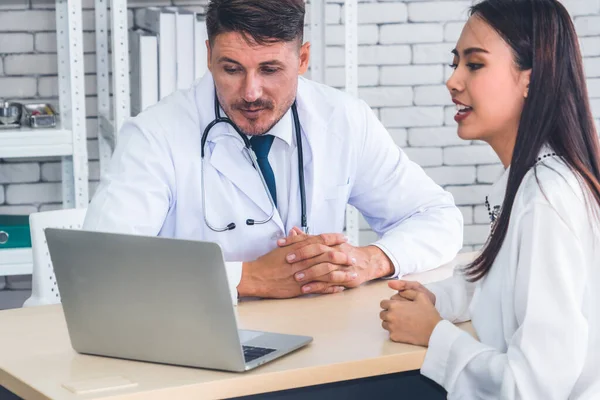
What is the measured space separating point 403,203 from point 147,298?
0.96 m

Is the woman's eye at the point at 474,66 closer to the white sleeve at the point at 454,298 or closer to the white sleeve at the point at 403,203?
the white sleeve at the point at 454,298

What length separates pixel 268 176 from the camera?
222cm

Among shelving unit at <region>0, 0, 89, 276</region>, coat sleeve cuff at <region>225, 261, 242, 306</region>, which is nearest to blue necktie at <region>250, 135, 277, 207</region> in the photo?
coat sleeve cuff at <region>225, 261, 242, 306</region>

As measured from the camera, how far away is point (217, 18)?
2109 mm

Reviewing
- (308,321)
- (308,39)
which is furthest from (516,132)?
(308,39)

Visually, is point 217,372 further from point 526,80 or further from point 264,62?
point 264,62

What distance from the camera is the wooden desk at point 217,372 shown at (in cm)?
147

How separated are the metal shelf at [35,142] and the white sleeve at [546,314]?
1.69m

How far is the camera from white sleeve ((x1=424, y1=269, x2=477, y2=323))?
181cm

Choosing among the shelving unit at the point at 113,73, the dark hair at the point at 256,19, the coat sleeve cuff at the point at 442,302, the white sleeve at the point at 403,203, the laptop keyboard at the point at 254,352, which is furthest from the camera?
the shelving unit at the point at 113,73

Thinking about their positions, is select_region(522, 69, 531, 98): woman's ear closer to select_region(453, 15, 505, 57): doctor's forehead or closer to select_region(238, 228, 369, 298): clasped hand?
select_region(453, 15, 505, 57): doctor's forehead

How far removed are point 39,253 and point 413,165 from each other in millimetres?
884

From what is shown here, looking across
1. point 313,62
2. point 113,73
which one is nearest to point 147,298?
point 113,73

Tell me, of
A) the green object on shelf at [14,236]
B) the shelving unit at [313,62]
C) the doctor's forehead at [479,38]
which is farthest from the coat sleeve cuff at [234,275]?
the green object on shelf at [14,236]
